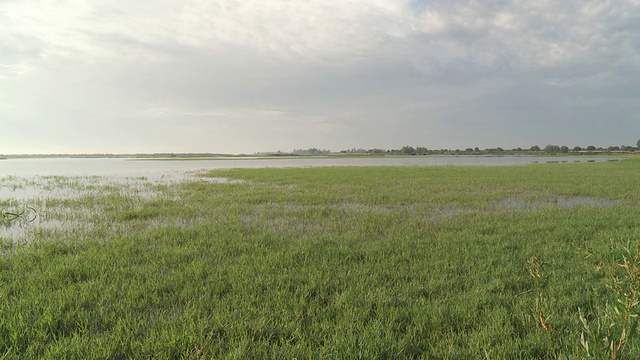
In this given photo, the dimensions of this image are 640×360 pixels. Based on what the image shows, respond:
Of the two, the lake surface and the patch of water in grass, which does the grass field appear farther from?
the lake surface

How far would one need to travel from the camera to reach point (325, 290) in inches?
166

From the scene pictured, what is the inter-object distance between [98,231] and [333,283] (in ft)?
24.2

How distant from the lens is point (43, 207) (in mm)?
11625

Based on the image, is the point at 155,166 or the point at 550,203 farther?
the point at 155,166

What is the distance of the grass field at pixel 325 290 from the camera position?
2.87 m

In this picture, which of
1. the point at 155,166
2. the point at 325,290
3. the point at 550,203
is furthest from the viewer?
the point at 155,166

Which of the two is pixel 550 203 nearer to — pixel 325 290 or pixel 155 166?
pixel 325 290

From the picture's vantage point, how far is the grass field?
2.87 meters

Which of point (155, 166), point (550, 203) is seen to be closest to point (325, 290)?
point (550, 203)

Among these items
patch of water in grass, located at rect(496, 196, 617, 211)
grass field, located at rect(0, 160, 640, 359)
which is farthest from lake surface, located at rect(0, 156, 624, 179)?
patch of water in grass, located at rect(496, 196, 617, 211)

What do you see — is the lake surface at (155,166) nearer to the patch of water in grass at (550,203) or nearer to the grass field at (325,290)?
the grass field at (325,290)

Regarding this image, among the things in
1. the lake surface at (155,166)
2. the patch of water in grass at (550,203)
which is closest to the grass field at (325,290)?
the patch of water in grass at (550,203)

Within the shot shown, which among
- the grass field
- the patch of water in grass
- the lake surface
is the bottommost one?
the grass field

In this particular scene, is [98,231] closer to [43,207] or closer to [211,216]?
[211,216]
